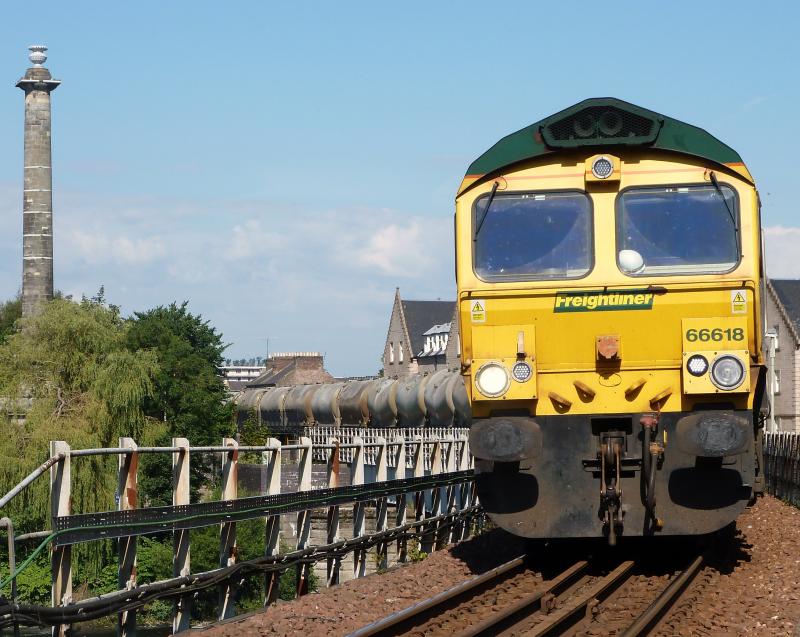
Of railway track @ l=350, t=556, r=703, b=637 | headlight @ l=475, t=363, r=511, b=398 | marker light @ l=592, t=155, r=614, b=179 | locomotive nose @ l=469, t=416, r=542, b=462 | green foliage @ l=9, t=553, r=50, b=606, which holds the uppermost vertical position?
marker light @ l=592, t=155, r=614, b=179

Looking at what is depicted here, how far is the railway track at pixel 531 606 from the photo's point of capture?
344 inches

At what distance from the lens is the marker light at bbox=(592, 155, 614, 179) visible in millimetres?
11414

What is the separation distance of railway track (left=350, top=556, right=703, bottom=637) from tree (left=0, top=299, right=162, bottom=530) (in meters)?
32.4

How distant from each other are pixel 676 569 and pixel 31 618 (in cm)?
655

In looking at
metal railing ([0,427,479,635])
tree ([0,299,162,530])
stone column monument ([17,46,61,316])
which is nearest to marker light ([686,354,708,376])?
metal railing ([0,427,479,635])

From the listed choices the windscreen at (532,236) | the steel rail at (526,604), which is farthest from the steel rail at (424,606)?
the windscreen at (532,236)

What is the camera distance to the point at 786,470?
78.7ft

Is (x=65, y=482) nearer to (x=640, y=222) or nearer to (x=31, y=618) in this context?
(x=31, y=618)

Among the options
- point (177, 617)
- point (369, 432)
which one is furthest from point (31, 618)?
point (369, 432)

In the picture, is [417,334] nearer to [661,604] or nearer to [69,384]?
[69,384]

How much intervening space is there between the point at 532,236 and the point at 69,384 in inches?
1563

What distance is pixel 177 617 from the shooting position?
9.37 meters

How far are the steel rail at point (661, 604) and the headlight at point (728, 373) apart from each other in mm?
1666

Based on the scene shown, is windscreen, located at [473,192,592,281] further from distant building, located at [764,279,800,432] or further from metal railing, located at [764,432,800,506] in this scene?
distant building, located at [764,279,800,432]
